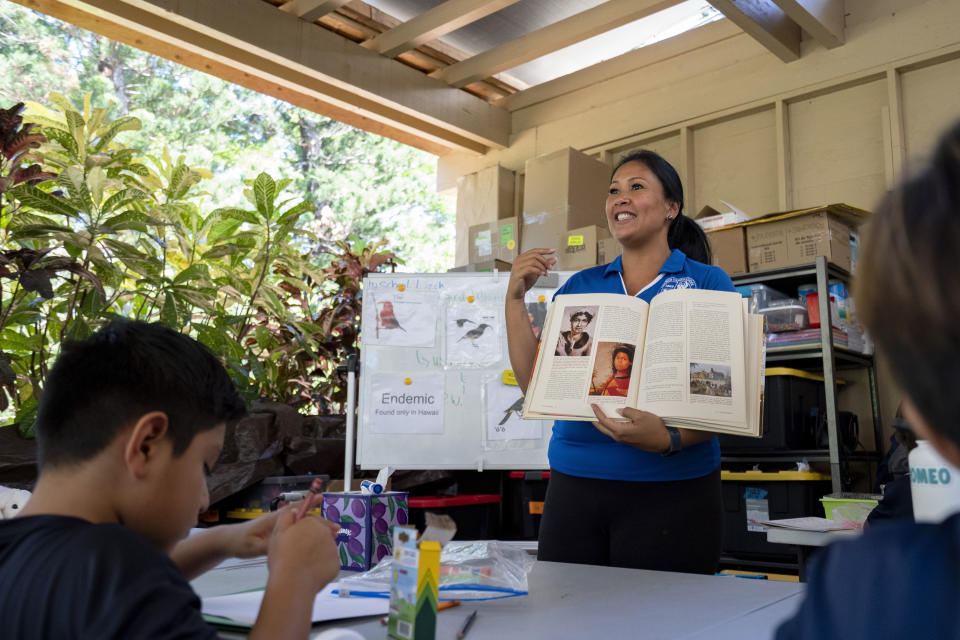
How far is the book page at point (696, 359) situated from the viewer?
4.58ft

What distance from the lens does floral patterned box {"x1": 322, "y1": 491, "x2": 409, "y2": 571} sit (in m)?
1.29

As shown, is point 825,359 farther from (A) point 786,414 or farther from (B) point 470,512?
(B) point 470,512

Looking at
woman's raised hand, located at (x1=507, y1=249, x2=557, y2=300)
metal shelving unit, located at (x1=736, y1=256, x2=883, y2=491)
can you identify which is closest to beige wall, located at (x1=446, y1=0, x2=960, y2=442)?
metal shelving unit, located at (x1=736, y1=256, x2=883, y2=491)

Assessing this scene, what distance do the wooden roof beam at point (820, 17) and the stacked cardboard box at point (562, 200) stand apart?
1300 mm

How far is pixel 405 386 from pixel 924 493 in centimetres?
255

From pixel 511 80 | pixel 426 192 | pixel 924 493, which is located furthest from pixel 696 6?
pixel 426 192

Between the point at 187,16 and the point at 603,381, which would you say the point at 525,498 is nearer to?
the point at 603,381

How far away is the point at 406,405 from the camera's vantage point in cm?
316

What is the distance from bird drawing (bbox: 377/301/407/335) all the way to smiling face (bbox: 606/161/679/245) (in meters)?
1.57

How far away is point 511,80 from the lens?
514 cm

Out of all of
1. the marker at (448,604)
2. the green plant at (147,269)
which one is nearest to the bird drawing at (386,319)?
the green plant at (147,269)

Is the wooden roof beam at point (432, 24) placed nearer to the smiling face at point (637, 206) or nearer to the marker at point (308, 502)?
the smiling face at point (637, 206)

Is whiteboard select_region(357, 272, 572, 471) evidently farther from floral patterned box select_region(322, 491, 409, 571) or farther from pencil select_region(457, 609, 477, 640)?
pencil select_region(457, 609, 477, 640)

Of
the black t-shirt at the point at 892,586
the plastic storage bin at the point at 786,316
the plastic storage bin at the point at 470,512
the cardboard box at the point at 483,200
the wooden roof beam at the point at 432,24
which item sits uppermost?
the wooden roof beam at the point at 432,24
